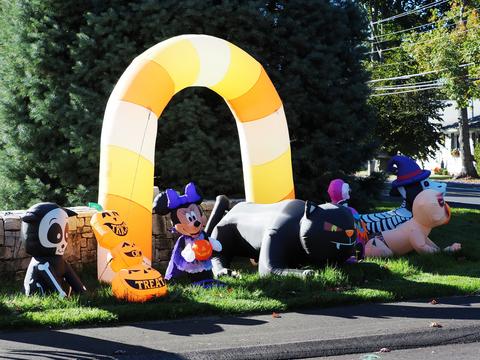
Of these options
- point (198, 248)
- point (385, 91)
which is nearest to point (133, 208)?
point (198, 248)

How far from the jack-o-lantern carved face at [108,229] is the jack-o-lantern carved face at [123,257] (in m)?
0.06

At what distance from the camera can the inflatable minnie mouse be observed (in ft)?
24.6

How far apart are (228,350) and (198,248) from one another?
2491mm

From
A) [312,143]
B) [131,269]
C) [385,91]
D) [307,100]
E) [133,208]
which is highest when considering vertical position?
[385,91]

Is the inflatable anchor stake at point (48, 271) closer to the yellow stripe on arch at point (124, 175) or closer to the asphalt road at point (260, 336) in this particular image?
the asphalt road at point (260, 336)

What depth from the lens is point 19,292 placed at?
708cm

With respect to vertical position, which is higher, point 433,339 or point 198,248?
point 198,248

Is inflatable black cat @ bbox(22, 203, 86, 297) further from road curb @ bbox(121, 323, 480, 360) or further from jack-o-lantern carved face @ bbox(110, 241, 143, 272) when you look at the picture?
road curb @ bbox(121, 323, 480, 360)

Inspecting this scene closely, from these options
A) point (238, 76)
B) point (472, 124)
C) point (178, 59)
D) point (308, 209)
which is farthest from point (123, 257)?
point (472, 124)

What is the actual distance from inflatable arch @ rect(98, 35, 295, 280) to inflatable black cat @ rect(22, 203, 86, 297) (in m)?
0.90

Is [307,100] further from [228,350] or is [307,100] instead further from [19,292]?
[228,350]

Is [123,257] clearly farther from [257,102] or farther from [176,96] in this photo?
[176,96]

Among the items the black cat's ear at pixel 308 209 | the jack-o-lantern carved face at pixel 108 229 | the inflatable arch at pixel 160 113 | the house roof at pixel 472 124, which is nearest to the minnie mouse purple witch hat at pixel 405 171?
the inflatable arch at pixel 160 113

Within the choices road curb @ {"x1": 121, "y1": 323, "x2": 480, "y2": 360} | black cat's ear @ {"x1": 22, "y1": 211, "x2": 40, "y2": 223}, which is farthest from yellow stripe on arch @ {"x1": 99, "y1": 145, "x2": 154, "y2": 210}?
road curb @ {"x1": 121, "y1": 323, "x2": 480, "y2": 360}
